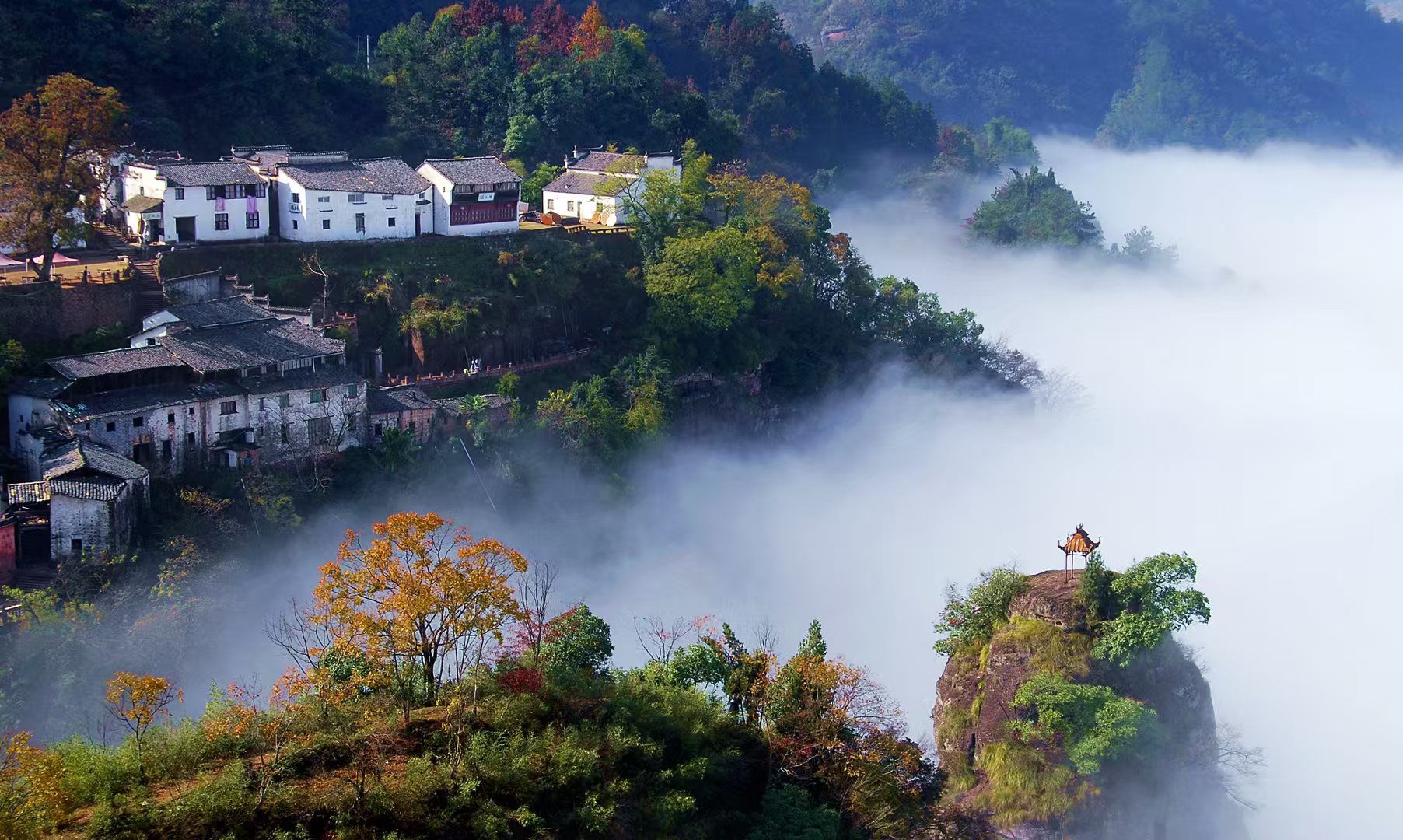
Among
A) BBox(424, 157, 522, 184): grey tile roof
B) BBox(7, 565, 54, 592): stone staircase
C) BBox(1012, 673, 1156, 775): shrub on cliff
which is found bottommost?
BBox(1012, 673, 1156, 775): shrub on cliff

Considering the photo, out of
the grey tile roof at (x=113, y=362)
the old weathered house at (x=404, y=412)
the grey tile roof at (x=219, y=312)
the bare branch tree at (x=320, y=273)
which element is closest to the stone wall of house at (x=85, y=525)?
the grey tile roof at (x=113, y=362)

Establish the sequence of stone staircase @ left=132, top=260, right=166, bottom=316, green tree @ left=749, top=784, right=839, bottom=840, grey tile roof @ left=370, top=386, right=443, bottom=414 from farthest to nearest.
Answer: grey tile roof @ left=370, top=386, right=443, bottom=414 → stone staircase @ left=132, top=260, right=166, bottom=316 → green tree @ left=749, top=784, right=839, bottom=840

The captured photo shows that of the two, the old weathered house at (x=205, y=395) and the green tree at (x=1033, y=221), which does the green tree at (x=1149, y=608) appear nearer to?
the old weathered house at (x=205, y=395)

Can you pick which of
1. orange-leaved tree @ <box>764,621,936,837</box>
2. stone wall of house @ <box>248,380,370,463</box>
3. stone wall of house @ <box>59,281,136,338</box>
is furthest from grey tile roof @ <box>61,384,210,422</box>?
orange-leaved tree @ <box>764,621,936,837</box>

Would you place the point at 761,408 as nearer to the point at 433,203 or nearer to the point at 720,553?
the point at 720,553

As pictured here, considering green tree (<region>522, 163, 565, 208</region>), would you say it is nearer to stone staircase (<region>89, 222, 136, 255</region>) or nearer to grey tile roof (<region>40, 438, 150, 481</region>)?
stone staircase (<region>89, 222, 136, 255</region>)

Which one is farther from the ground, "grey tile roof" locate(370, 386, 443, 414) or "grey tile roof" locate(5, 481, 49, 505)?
"grey tile roof" locate(370, 386, 443, 414)
